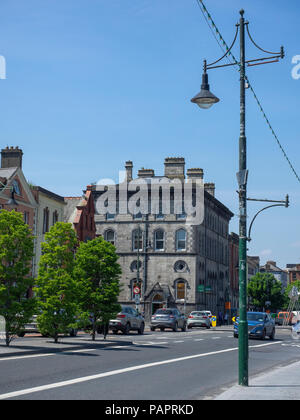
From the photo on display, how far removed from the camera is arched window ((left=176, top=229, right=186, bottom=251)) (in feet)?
219

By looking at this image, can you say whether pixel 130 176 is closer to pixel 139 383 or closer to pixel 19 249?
pixel 19 249

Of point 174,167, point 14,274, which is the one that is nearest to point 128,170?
point 174,167

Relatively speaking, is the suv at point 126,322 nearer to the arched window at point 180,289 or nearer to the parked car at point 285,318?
the arched window at point 180,289

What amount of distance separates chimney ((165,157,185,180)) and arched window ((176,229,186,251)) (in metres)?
6.39

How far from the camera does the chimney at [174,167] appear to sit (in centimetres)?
6925

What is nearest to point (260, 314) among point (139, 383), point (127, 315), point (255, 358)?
point (127, 315)

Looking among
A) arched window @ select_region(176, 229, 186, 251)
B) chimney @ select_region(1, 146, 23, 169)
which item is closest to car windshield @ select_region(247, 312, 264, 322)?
chimney @ select_region(1, 146, 23, 169)

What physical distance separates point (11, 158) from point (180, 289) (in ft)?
84.5

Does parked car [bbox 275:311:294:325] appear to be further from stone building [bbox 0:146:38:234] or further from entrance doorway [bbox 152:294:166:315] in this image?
stone building [bbox 0:146:38:234]

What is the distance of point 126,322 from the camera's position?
1458 inches

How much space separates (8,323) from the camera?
21.9 meters

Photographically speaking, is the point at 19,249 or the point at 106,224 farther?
the point at 106,224

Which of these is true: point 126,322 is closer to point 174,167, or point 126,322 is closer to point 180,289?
point 180,289
